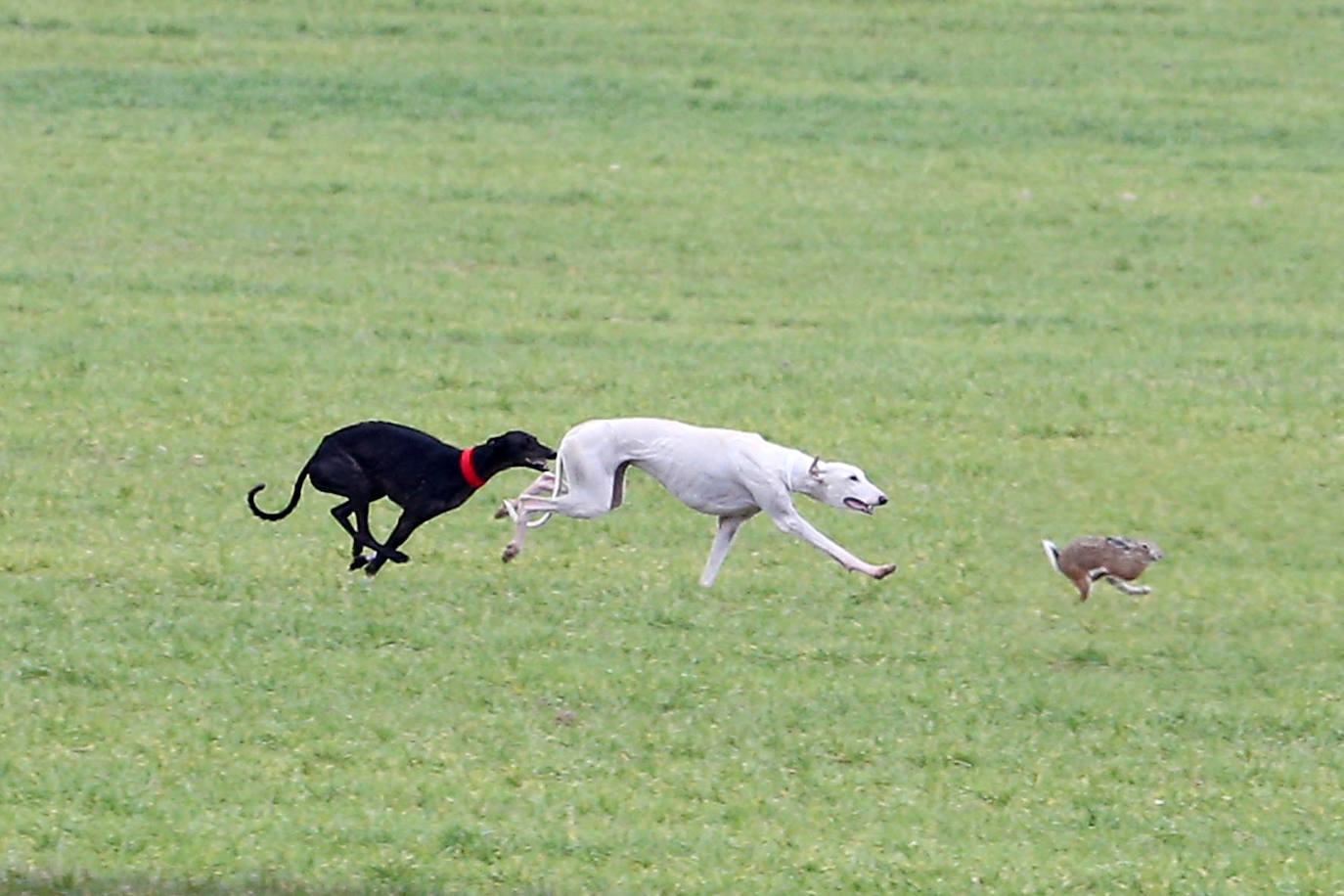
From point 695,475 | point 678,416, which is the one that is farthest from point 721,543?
point 678,416

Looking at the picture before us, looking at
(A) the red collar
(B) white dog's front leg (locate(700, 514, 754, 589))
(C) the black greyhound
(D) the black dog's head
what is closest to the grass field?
(B) white dog's front leg (locate(700, 514, 754, 589))

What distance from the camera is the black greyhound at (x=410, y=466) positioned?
10234 millimetres

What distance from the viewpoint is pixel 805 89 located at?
27.9m

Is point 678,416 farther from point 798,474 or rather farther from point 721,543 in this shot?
point 798,474

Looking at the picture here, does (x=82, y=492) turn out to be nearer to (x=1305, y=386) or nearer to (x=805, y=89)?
(x=1305, y=386)

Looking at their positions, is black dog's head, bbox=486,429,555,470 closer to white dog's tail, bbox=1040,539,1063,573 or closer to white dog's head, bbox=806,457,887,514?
white dog's head, bbox=806,457,887,514

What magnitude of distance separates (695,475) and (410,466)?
1409 mm

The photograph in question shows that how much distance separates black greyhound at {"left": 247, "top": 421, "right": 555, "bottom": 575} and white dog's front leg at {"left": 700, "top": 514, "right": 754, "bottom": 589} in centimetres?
131

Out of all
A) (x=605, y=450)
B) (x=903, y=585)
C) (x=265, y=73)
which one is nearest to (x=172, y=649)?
(x=605, y=450)

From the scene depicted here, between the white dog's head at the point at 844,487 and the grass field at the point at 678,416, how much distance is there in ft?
3.10

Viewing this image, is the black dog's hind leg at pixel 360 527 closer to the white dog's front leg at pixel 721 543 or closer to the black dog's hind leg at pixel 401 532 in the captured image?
the black dog's hind leg at pixel 401 532

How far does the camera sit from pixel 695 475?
10828mm

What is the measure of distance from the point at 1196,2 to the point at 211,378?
19033 mm

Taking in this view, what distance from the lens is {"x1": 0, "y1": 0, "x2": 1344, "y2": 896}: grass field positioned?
934cm
